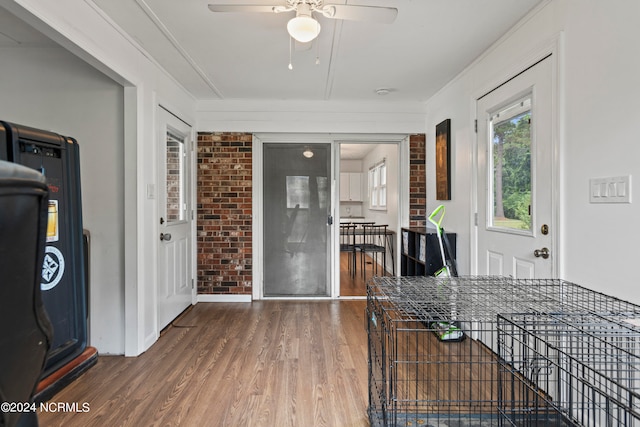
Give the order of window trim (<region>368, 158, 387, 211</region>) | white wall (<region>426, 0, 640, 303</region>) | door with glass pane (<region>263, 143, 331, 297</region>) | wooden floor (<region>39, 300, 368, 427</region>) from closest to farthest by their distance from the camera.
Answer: white wall (<region>426, 0, 640, 303</region>) → wooden floor (<region>39, 300, 368, 427</region>) → door with glass pane (<region>263, 143, 331, 297</region>) → window trim (<region>368, 158, 387, 211</region>)

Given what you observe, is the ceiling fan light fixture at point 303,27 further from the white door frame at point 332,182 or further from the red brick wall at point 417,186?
the red brick wall at point 417,186

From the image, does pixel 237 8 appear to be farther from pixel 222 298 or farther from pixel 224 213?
pixel 222 298

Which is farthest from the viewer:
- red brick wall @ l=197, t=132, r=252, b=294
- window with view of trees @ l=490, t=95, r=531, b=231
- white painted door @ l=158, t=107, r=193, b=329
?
red brick wall @ l=197, t=132, r=252, b=294

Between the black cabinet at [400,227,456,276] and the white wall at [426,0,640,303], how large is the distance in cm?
126

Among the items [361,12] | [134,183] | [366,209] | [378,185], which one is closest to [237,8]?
[361,12]

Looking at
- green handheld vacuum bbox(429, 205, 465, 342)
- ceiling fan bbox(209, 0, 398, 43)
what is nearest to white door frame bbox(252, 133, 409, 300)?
green handheld vacuum bbox(429, 205, 465, 342)

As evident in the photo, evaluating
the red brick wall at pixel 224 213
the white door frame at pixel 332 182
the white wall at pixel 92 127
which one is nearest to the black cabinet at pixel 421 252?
the white door frame at pixel 332 182

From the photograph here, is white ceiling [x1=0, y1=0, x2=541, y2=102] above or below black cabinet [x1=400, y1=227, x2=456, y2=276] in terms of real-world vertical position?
above

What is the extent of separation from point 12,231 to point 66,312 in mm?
719

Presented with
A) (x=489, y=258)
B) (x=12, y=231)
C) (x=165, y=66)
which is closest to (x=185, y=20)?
(x=165, y=66)

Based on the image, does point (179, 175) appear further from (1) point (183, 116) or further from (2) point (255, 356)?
(2) point (255, 356)

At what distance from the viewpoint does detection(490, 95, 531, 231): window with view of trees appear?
2.27m

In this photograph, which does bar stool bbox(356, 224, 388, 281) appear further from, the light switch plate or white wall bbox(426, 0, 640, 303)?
the light switch plate

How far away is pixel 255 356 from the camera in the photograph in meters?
2.60
